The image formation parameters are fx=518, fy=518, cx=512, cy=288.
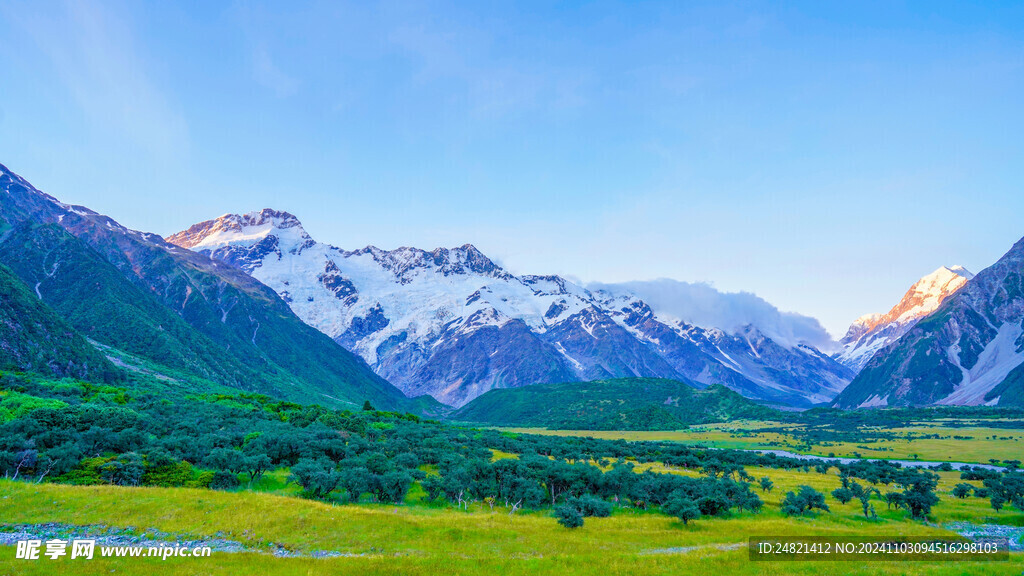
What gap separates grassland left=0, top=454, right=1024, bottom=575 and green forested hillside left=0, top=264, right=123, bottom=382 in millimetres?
127208

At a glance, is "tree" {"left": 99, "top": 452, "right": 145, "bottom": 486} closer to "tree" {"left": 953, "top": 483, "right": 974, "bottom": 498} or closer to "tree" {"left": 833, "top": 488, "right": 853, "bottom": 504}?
"tree" {"left": 833, "top": 488, "right": 853, "bottom": 504}

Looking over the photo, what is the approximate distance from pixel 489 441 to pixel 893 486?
78345 millimetres

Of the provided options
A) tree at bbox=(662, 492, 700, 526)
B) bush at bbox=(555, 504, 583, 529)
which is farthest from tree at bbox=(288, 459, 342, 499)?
tree at bbox=(662, 492, 700, 526)

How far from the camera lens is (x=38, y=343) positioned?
15338cm

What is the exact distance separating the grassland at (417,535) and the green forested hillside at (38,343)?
127 metres

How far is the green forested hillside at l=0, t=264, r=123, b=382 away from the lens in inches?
5704

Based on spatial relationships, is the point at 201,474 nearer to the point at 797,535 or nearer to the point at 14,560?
the point at 14,560

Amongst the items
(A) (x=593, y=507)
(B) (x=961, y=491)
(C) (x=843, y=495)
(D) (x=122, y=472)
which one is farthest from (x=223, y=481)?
(B) (x=961, y=491)

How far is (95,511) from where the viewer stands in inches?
1854

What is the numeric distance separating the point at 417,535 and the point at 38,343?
169m

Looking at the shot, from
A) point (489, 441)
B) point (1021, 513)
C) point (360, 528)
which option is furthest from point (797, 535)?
point (489, 441)

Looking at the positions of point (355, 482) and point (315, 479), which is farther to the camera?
point (315, 479)

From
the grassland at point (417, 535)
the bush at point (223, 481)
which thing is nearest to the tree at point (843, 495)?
the grassland at point (417, 535)

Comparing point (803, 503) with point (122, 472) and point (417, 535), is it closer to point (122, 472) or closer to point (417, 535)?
point (417, 535)
